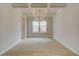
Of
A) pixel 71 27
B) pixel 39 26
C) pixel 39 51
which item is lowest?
pixel 39 51

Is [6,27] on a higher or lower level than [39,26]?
higher

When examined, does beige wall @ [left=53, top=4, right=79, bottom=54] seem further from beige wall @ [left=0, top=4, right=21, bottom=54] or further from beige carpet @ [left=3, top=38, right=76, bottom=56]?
beige wall @ [left=0, top=4, right=21, bottom=54]

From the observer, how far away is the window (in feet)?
58.9

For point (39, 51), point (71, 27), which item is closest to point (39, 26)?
point (71, 27)

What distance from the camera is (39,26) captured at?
18.0 m

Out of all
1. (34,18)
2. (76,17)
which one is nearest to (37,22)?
(34,18)

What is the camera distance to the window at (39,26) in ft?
58.9

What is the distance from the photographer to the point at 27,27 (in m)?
17.9

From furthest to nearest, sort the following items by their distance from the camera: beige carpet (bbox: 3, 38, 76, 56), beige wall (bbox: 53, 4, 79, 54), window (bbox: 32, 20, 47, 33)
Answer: window (bbox: 32, 20, 47, 33) → beige wall (bbox: 53, 4, 79, 54) → beige carpet (bbox: 3, 38, 76, 56)

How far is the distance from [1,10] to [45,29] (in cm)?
1163

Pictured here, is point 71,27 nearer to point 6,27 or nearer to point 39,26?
point 6,27

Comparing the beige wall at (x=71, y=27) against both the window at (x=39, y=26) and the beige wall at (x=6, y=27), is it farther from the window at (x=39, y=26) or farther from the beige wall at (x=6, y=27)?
the window at (x=39, y=26)

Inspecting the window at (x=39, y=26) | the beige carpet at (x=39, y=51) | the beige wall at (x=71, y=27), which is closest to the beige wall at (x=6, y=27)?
the beige carpet at (x=39, y=51)

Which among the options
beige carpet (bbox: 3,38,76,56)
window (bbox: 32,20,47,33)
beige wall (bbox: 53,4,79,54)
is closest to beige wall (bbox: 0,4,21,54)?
beige carpet (bbox: 3,38,76,56)
